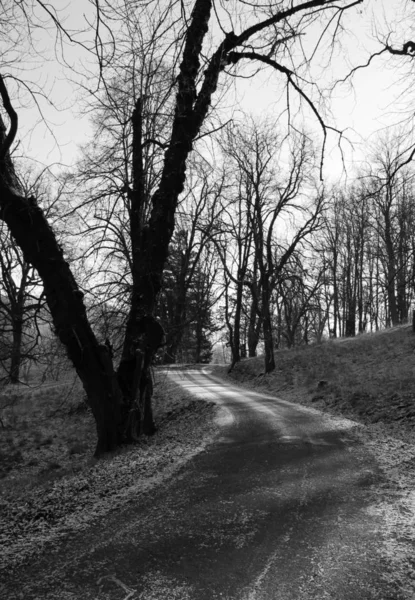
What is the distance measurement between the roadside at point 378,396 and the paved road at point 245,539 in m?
0.15

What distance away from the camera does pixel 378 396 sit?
429 inches

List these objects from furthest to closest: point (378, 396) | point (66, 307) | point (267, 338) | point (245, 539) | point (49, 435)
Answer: point (267, 338)
point (49, 435)
point (378, 396)
point (66, 307)
point (245, 539)

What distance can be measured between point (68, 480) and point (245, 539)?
3.17 metres

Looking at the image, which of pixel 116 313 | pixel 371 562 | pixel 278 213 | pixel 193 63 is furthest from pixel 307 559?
pixel 278 213

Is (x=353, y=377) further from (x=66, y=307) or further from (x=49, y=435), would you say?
(x=66, y=307)

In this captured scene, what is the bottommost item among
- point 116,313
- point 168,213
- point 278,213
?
point 116,313

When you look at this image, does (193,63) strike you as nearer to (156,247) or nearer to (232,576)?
(156,247)

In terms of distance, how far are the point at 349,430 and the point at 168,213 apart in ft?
15.4

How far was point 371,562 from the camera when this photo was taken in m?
2.52

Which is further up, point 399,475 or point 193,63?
point 193,63

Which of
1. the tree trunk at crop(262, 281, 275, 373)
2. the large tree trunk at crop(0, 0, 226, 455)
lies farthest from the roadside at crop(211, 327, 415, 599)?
the large tree trunk at crop(0, 0, 226, 455)

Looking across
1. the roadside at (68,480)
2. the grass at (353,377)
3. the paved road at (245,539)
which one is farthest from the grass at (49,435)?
the grass at (353,377)

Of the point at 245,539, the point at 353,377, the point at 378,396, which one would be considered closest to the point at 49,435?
the point at 378,396

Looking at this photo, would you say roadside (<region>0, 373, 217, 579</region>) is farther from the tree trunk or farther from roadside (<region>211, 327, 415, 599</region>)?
the tree trunk
